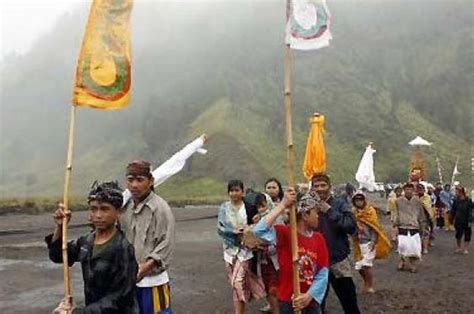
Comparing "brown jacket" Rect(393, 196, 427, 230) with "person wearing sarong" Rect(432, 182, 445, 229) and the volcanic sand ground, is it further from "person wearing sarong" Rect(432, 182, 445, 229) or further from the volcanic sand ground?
"person wearing sarong" Rect(432, 182, 445, 229)

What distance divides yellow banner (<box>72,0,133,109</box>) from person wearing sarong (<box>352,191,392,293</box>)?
518cm

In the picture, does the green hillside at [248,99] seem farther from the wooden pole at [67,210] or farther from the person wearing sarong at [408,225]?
the wooden pole at [67,210]

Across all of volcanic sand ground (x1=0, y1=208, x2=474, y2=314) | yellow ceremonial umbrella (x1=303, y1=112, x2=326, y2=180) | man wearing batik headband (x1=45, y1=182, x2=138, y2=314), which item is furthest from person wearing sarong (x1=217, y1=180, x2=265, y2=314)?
man wearing batik headband (x1=45, y1=182, x2=138, y2=314)

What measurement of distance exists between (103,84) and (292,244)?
6.28 ft

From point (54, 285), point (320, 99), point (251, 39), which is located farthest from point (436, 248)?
point (251, 39)

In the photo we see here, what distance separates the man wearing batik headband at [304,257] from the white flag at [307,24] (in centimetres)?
123

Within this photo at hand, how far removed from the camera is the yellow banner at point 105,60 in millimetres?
4500

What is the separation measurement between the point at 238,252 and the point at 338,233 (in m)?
1.23

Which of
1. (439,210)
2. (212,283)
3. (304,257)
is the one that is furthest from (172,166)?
(439,210)

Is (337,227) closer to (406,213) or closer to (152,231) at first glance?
(152,231)

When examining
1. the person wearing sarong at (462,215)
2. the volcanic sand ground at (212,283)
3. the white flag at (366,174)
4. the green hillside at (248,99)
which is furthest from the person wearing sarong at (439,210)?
the green hillside at (248,99)

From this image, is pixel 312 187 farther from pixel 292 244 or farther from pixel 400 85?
pixel 400 85

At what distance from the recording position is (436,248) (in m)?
15.0

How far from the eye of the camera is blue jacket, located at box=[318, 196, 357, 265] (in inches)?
225
